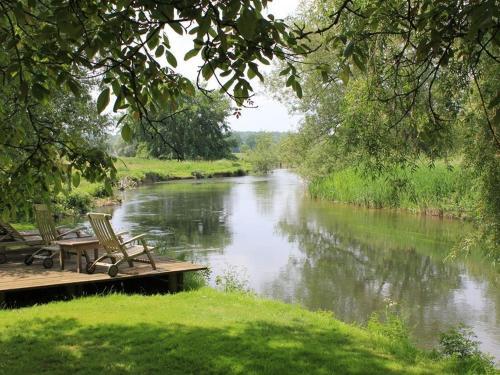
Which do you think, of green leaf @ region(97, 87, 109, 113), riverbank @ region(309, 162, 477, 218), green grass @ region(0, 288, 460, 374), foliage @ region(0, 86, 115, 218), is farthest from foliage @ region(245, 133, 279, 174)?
green leaf @ region(97, 87, 109, 113)

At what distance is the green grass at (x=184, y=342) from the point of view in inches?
205

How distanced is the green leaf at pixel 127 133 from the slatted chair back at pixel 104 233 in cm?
530

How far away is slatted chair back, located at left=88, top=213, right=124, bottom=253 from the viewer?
8.59 meters

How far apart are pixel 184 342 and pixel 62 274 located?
3.60m

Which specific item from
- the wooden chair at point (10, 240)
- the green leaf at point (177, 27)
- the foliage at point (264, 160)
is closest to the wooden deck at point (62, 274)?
the wooden chair at point (10, 240)

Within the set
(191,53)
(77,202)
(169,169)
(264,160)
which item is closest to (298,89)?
(191,53)

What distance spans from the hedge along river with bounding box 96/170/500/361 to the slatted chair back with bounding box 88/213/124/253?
3896 millimetres

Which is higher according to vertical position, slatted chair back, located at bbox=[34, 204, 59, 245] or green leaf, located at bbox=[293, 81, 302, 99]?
green leaf, located at bbox=[293, 81, 302, 99]

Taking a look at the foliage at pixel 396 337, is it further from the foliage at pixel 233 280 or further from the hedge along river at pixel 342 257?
the foliage at pixel 233 280

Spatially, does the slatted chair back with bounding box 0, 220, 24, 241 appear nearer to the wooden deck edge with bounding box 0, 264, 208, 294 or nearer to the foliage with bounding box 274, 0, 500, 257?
the wooden deck edge with bounding box 0, 264, 208, 294

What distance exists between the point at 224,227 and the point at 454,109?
14.1m

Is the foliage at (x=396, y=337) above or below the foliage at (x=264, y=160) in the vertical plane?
below

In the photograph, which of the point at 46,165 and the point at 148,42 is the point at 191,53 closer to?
the point at 148,42

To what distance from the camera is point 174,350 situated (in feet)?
18.4
